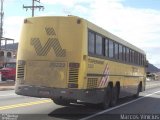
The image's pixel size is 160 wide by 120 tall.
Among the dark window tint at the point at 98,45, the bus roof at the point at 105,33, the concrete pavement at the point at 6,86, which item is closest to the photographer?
the bus roof at the point at 105,33

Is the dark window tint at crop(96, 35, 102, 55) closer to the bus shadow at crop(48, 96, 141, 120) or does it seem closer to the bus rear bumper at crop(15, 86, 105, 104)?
the bus rear bumper at crop(15, 86, 105, 104)

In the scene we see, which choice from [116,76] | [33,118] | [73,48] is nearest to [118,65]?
[116,76]

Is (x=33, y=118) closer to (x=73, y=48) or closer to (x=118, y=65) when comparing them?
(x=73, y=48)

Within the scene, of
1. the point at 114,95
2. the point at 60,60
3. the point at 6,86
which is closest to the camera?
the point at 60,60

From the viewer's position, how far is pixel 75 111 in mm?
17953

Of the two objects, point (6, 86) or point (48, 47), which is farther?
point (6, 86)

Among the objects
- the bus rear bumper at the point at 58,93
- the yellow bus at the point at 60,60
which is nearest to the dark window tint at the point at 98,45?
the yellow bus at the point at 60,60

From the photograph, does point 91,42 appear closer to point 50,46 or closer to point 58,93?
point 50,46

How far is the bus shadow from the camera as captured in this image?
52.9 ft

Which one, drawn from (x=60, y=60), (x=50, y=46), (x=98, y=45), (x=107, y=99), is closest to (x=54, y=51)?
(x=50, y=46)

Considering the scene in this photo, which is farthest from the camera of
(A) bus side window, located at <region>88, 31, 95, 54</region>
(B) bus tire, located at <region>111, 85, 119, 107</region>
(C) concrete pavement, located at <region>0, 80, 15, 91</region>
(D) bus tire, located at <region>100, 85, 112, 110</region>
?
(C) concrete pavement, located at <region>0, 80, 15, 91</region>

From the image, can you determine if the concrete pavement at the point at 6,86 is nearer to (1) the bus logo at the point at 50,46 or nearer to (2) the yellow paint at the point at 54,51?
→ (2) the yellow paint at the point at 54,51

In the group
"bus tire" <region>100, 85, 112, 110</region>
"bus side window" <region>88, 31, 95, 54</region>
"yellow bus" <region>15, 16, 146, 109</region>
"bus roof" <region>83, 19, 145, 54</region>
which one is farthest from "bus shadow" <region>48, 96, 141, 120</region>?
"bus roof" <region>83, 19, 145, 54</region>

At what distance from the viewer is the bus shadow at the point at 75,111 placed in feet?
52.9
